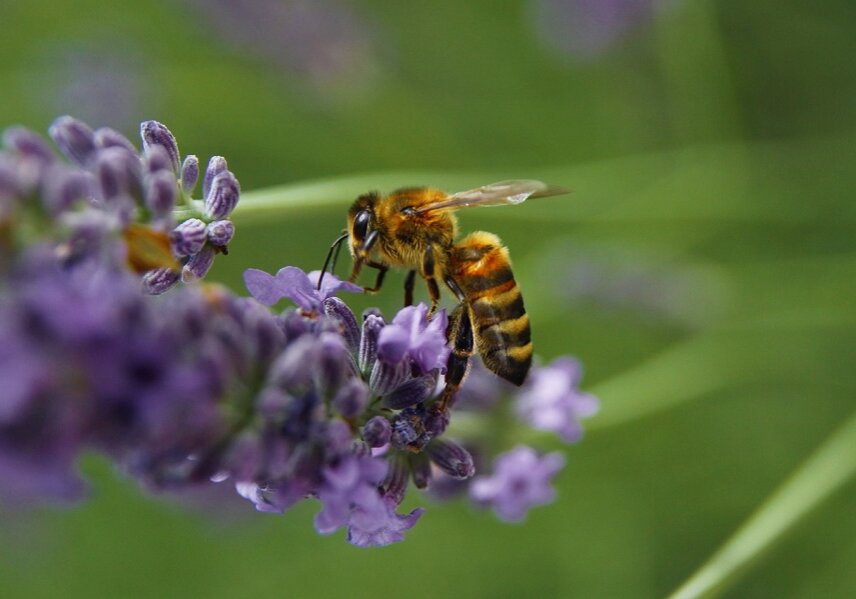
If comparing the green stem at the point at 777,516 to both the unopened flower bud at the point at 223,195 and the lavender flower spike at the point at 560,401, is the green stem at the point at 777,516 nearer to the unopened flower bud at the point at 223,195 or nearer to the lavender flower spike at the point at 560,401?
the lavender flower spike at the point at 560,401

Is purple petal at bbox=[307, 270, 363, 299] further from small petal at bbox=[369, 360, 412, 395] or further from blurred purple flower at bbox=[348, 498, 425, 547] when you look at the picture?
blurred purple flower at bbox=[348, 498, 425, 547]

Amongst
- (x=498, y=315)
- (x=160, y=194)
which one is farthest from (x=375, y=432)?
(x=160, y=194)

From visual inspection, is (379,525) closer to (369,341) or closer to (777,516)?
(369,341)

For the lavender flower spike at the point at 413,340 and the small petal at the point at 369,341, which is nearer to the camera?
the lavender flower spike at the point at 413,340

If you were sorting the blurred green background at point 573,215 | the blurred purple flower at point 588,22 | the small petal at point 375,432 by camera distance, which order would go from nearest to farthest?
the small petal at point 375,432 → the blurred green background at point 573,215 → the blurred purple flower at point 588,22

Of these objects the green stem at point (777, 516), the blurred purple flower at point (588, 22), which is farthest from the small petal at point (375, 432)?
the blurred purple flower at point (588, 22)

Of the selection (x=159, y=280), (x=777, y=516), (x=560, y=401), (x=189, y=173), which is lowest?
(x=777, y=516)

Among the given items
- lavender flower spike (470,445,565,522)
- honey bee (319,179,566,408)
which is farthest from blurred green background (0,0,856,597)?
honey bee (319,179,566,408)
